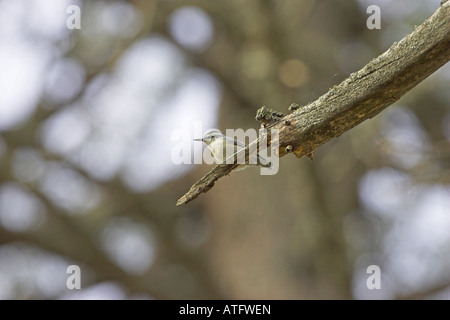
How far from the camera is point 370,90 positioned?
4.06 feet

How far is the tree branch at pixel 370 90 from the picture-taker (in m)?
1.20

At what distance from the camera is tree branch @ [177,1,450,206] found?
120 centimetres

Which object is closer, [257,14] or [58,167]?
[257,14]

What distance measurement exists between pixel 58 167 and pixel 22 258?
3.30 ft

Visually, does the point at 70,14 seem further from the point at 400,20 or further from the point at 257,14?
the point at 400,20

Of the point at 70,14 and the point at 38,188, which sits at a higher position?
the point at 70,14

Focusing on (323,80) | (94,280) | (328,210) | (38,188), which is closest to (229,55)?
(323,80)

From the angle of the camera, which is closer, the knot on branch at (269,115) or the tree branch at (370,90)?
the tree branch at (370,90)

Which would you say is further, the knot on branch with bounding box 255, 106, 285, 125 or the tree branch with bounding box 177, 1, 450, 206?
the knot on branch with bounding box 255, 106, 285, 125

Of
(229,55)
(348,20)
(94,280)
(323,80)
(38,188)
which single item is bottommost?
(94,280)

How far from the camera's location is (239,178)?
15.1 ft
